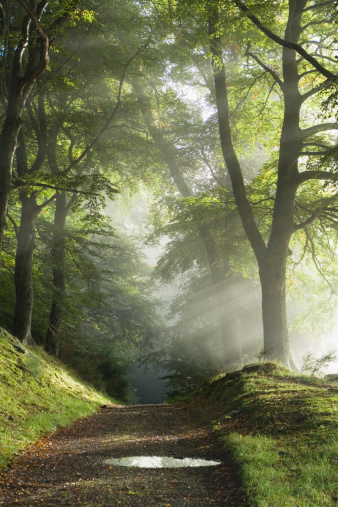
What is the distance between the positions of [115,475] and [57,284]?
966 cm

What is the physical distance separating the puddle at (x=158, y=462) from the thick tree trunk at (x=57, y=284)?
23.9ft

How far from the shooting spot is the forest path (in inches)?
138

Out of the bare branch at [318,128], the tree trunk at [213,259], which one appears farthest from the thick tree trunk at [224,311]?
the bare branch at [318,128]

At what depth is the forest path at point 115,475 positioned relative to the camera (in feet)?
11.5

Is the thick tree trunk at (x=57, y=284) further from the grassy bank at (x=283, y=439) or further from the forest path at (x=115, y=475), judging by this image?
the grassy bank at (x=283, y=439)

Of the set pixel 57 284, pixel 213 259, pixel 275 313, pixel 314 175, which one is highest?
pixel 314 175

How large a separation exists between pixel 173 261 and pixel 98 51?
1046cm

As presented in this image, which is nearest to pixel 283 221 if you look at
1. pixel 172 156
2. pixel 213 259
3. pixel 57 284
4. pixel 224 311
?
pixel 213 259

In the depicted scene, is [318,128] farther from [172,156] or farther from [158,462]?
[158,462]

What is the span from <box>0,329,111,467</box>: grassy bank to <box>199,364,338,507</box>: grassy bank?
116 inches

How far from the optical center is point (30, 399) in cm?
761

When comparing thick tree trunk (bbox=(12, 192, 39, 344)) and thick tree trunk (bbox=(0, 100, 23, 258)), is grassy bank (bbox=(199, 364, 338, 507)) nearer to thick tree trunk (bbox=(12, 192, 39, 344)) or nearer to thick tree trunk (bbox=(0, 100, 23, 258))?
thick tree trunk (bbox=(12, 192, 39, 344))

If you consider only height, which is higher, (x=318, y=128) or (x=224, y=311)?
(x=318, y=128)

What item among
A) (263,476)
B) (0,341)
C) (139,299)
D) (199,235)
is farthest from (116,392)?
(263,476)
